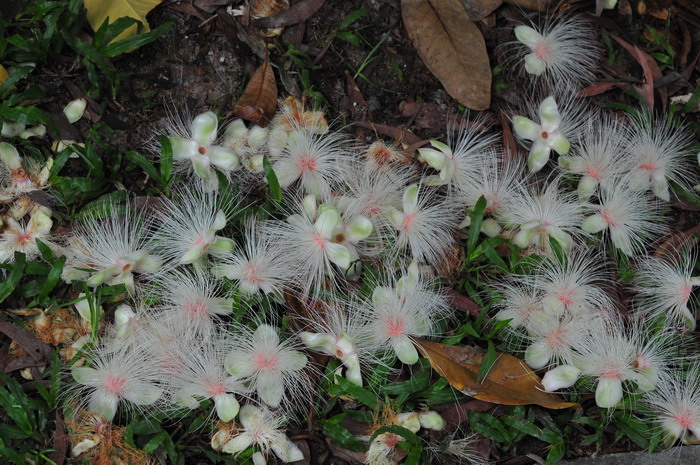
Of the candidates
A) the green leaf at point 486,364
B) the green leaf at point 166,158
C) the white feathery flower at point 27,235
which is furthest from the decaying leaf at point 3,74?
the green leaf at point 486,364

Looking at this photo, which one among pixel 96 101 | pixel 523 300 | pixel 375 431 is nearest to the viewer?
pixel 375 431

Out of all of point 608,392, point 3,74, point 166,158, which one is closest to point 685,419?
point 608,392

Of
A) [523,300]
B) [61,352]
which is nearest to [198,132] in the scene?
[61,352]

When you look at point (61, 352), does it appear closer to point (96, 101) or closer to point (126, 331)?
point (126, 331)

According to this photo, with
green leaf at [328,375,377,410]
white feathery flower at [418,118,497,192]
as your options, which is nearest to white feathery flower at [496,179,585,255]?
white feathery flower at [418,118,497,192]

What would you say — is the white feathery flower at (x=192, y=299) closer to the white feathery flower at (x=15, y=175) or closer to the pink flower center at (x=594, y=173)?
the white feathery flower at (x=15, y=175)

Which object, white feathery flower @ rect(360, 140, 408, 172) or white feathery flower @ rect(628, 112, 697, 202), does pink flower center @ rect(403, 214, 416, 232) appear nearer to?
white feathery flower @ rect(360, 140, 408, 172)
